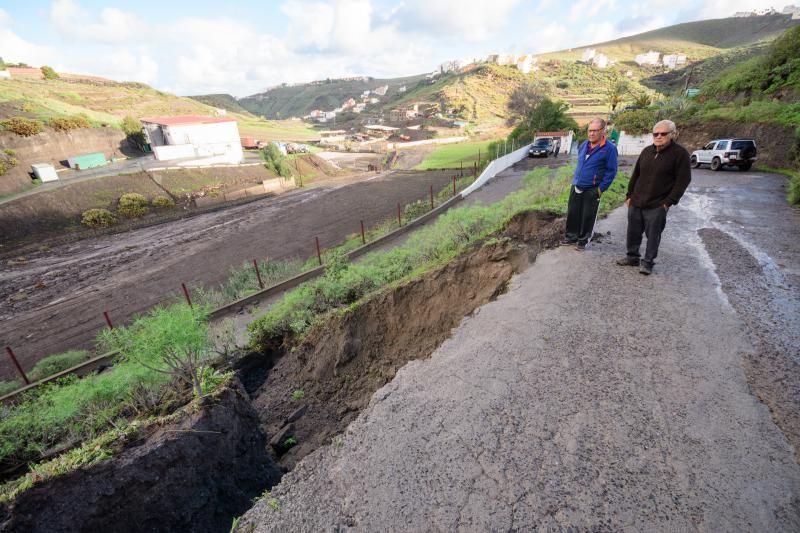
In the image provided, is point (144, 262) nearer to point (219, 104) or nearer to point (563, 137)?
point (563, 137)

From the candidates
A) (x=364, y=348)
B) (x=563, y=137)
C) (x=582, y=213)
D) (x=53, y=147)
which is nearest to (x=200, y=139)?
(x=53, y=147)

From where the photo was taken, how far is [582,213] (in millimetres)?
5383

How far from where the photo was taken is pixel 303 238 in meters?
18.9

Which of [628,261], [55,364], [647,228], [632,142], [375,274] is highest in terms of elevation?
[647,228]

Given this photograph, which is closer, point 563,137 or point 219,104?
point 563,137

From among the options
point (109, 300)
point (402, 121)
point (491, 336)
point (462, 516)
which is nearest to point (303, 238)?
point (109, 300)

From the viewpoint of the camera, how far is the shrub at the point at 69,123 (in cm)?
3225

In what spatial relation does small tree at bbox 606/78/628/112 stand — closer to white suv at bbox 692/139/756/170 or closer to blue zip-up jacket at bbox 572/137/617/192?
white suv at bbox 692/139/756/170

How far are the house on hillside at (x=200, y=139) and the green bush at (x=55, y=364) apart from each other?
105ft

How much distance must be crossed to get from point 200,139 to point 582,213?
144ft

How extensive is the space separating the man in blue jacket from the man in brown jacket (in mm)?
402

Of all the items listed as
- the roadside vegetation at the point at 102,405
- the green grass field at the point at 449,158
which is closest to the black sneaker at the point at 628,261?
the roadside vegetation at the point at 102,405

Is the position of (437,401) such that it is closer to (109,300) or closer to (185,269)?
(109,300)

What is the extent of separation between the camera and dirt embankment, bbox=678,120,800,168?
13273 millimetres
